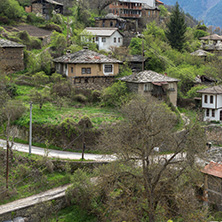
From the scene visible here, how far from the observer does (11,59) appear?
139 ft

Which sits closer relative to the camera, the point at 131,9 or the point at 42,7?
the point at 42,7

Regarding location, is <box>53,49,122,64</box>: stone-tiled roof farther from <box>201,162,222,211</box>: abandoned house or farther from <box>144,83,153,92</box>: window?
<box>201,162,222,211</box>: abandoned house

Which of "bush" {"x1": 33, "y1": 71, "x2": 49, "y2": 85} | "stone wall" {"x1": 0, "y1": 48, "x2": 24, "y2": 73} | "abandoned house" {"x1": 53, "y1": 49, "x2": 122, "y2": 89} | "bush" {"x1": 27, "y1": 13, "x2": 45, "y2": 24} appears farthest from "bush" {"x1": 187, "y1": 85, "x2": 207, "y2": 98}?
"bush" {"x1": 27, "y1": 13, "x2": 45, "y2": 24}

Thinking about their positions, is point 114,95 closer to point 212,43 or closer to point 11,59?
point 11,59

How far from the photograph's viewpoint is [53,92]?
38.2m

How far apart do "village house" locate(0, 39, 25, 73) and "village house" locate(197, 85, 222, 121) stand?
21.3 meters

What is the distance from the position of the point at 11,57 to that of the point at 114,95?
1332 cm

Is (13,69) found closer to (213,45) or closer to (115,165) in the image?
(115,165)

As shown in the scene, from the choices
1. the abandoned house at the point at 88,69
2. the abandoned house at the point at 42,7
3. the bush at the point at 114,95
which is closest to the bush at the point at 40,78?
the abandoned house at the point at 88,69

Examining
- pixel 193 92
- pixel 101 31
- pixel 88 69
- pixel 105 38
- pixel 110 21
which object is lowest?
pixel 193 92

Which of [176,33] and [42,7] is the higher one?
[42,7]

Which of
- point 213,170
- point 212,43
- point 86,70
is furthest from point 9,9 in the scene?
point 213,170

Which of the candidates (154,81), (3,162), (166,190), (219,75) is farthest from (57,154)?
(219,75)

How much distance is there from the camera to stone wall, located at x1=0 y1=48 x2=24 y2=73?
41.5 m
